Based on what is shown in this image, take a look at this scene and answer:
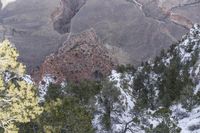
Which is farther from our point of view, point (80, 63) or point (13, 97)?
point (80, 63)

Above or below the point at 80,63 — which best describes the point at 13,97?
below

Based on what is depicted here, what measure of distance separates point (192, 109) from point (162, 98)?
1916 centimetres

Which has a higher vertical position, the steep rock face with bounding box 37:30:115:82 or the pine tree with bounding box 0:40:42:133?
the steep rock face with bounding box 37:30:115:82

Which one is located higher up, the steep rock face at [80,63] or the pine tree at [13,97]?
the steep rock face at [80,63]

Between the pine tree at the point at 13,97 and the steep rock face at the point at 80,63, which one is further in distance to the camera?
the steep rock face at the point at 80,63

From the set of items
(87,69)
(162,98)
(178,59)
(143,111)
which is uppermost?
(87,69)

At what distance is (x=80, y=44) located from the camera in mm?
176000

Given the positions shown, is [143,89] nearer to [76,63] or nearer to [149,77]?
[149,77]

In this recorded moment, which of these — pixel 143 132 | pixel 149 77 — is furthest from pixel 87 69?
pixel 143 132

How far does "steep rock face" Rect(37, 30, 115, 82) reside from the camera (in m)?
162

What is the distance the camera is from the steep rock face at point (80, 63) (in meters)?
162

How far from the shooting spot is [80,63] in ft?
540

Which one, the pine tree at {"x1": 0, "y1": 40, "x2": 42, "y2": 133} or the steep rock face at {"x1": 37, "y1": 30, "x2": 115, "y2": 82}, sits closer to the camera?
the pine tree at {"x1": 0, "y1": 40, "x2": 42, "y2": 133}

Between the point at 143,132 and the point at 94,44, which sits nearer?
the point at 143,132
